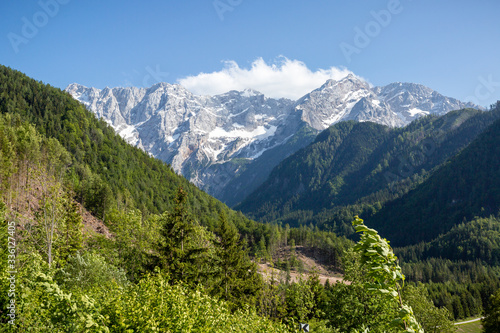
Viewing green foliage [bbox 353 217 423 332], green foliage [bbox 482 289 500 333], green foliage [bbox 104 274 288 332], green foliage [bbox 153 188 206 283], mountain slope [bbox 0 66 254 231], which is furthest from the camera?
mountain slope [bbox 0 66 254 231]

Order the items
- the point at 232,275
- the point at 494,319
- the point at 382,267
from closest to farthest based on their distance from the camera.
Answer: the point at 382,267, the point at 232,275, the point at 494,319

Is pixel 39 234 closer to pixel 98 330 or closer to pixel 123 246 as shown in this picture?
pixel 123 246

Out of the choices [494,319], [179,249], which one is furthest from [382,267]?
[494,319]

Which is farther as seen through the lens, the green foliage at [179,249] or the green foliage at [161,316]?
the green foliage at [179,249]

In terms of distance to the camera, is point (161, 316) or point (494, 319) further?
point (494, 319)

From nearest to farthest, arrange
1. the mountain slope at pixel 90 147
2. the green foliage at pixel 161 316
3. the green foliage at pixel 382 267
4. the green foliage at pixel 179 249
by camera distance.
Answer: the green foliage at pixel 382 267
the green foliage at pixel 161 316
the green foliage at pixel 179 249
the mountain slope at pixel 90 147

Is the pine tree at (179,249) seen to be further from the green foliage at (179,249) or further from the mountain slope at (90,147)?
the mountain slope at (90,147)

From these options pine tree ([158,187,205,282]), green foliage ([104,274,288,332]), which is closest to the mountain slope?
pine tree ([158,187,205,282])

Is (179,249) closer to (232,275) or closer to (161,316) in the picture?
(232,275)

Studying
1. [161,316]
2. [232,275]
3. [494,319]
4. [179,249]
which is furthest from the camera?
[494,319]

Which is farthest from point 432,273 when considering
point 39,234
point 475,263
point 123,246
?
point 39,234

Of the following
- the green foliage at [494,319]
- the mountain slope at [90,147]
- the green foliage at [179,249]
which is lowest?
the green foliage at [494,319]

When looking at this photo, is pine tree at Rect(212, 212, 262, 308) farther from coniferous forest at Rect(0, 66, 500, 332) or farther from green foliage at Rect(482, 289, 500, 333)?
green foliage at Rect(482, 289, 500, 333)

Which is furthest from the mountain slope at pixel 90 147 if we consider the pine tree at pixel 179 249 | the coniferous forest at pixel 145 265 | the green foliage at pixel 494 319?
the green foliage at pixel 494 319
